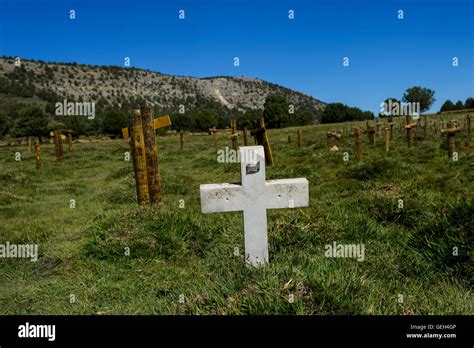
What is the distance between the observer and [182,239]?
6.45m

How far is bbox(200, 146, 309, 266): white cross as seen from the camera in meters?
4.63

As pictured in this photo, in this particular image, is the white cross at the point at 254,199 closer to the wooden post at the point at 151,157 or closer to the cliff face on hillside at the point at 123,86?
the wooden post at the point at 151,157

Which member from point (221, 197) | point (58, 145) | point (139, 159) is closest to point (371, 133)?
point (58, 145)

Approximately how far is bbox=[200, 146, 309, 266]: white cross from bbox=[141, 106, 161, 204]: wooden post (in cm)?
491

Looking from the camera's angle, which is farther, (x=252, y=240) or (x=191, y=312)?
(x=252, y=240)

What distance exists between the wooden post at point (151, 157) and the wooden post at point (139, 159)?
0.07 m

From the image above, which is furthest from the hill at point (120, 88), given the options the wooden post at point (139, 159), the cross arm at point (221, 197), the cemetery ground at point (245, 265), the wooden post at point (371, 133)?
the cross arm at point (221, 197)

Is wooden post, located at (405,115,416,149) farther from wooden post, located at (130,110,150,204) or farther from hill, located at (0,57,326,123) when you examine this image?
hill, located at (0,57,326,123)

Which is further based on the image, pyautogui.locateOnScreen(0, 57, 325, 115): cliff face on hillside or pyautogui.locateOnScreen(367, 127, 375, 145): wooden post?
pyautogui.locateOnScreen(0, 57, 325, 115): cliff face on hillside

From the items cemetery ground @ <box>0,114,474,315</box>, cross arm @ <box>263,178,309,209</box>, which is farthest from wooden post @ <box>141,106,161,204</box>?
cross arm @ <box>263,178,309,209</box>

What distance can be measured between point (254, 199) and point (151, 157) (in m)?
5.22
